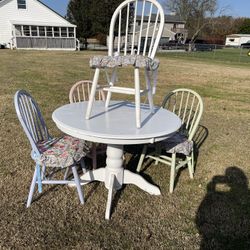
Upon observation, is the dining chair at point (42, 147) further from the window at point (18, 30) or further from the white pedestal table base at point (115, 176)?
the window at point (18, 30)

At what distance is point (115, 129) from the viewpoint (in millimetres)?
2283

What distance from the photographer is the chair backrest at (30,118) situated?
238 cm

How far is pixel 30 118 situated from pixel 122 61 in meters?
1.14

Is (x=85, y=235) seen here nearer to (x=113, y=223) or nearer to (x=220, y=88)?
(x=113, y=223)

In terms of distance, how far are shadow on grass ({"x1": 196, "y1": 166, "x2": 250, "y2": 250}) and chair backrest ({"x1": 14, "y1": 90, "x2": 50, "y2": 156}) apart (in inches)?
67.7

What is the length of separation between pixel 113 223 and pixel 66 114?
1.14 meters

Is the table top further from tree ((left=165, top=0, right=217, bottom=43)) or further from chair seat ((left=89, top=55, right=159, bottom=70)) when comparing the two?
tree ((left=165, top=0, right=217, bottom=43))

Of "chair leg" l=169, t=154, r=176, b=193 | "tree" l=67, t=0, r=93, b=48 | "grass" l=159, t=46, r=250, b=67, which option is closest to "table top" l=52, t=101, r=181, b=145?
"chair leg" l=169, t=154, r=176, b=193

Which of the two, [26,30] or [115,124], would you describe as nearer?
[115,124]

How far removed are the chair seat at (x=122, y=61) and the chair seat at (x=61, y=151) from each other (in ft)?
2.72

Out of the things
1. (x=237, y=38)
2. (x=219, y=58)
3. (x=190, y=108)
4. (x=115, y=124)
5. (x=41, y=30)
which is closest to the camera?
(x=115, y=124)

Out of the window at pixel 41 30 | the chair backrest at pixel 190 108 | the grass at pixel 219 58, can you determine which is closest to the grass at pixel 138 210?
the chair backrest at pixel 190 108

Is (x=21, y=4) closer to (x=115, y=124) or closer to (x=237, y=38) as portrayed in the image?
(x=115, y=124)

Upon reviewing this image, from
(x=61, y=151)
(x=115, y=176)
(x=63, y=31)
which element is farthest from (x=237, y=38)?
(x=61, y=151)
